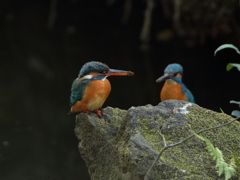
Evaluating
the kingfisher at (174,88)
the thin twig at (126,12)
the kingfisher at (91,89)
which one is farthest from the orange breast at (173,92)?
the thin twig at (126,12)

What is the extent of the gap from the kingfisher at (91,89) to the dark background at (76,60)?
2429 millimetres

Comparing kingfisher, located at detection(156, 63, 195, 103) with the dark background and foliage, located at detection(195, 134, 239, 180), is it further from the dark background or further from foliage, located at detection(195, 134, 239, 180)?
foliage, located at detection(195, 134, 239, 180)

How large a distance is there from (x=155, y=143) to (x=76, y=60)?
7071 millimetres

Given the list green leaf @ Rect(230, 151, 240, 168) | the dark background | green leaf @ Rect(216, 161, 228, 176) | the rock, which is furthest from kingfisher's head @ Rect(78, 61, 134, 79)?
the dark background

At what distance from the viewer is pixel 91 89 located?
168 inches

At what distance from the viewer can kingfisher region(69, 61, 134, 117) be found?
4.24 metres

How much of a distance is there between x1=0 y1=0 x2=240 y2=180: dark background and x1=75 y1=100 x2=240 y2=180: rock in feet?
9.21

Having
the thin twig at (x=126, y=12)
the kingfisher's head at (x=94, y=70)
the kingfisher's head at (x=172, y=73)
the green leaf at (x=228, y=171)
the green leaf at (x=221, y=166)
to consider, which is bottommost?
the thin twig at (x=126, y=12)

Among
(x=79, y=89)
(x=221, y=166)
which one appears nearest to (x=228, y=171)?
(x=221, y=166)

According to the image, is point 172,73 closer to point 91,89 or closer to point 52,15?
point 91,89

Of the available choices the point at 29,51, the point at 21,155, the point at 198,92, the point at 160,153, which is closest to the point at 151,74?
the point at 198,92

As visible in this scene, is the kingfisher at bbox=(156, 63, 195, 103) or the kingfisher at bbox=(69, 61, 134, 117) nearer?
the kingfisher at bbox=(69, 61, 134, 117)

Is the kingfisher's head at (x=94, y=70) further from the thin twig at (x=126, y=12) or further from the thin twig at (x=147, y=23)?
the thin twig at (x=126, y=12)

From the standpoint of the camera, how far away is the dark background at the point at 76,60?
24.0 ft
